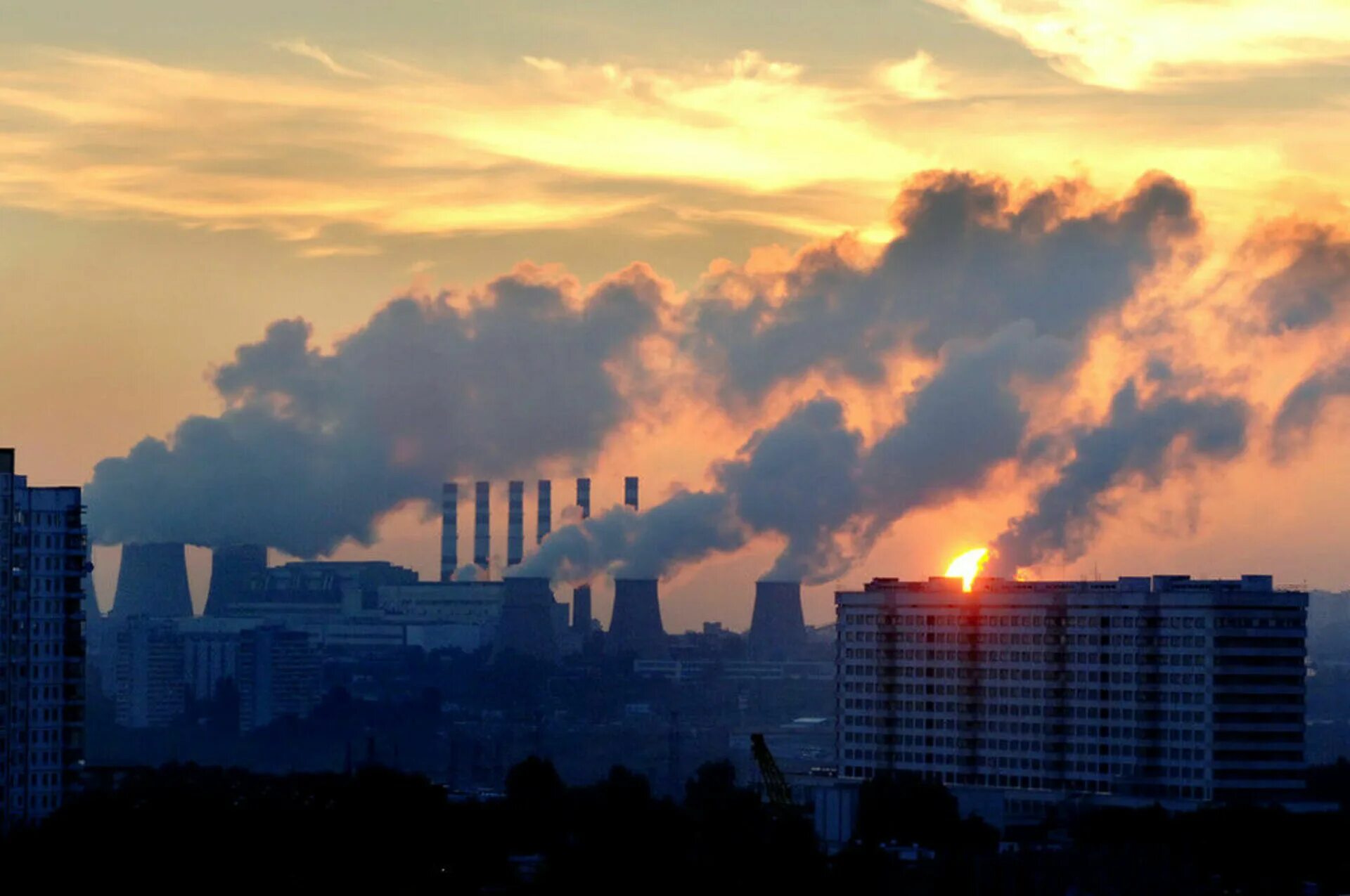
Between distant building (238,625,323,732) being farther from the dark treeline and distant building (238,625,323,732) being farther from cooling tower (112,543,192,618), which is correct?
the dark treeline

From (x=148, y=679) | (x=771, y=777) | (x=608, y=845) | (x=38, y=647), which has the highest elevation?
(x=38, y=647)

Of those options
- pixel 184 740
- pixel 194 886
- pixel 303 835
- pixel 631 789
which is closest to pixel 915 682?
pixel 631 789

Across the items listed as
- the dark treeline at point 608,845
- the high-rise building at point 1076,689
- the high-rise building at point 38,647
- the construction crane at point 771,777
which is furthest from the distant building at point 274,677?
the high-rise building at point 38,647

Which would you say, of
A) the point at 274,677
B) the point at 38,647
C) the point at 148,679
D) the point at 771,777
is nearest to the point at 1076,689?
the point at 771,777

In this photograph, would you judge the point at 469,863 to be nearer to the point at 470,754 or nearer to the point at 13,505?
the point at 13,505

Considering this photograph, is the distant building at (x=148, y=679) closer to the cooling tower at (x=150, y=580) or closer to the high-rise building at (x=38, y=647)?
the cooling tower at (x=150, y=580)

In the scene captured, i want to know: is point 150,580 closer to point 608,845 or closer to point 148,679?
point 148,679

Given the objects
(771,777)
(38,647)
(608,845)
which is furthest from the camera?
(771,777)
